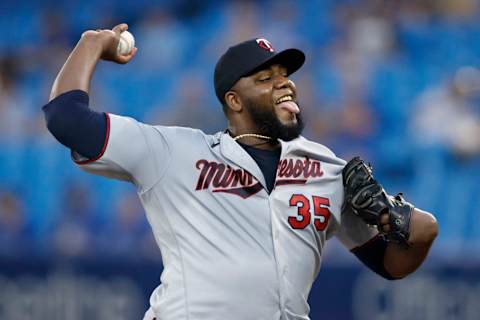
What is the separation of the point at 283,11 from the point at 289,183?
618 cm

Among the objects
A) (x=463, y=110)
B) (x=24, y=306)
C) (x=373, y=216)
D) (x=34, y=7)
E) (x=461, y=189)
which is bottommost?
(x=24, y=306)

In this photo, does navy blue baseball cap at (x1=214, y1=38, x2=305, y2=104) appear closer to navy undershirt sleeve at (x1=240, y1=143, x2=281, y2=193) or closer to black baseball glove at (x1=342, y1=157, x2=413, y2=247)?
navy undershirt sleeve at (x1=240, y1=143, x2=281, y2=193)

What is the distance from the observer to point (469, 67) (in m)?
8.27

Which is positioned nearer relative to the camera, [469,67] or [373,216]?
[373,216]

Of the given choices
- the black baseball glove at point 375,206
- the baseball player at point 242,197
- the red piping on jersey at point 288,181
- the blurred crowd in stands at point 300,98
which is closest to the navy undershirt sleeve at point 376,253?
the baseball player at point 242,197

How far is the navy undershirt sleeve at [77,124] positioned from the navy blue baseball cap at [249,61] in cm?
63

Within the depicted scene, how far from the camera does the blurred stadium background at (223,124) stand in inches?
269

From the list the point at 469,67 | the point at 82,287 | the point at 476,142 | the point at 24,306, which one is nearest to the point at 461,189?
the point at 476,142

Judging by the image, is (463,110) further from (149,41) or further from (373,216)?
(373,216)

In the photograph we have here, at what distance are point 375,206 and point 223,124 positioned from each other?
491cm

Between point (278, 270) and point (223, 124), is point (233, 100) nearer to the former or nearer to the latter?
point (278, 270)

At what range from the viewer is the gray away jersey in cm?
334

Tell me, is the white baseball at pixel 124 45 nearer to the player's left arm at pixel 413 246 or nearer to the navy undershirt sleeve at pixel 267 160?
the navy undershirt sleeve at pixel 267 160

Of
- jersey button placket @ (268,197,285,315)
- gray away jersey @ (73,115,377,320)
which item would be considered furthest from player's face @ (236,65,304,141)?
jersey button placket @ (268,197,285,315)
